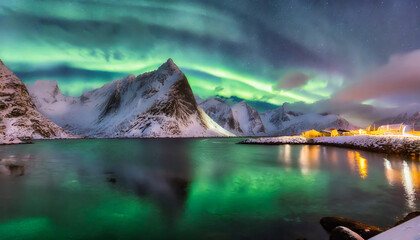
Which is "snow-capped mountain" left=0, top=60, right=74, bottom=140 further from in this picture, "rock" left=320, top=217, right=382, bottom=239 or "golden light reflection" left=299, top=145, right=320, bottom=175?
"rock" left=320, top=217, right=382, bottom=239

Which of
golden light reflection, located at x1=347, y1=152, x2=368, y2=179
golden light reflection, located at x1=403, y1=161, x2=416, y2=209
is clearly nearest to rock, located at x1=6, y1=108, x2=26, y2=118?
golden light reflection, located at x1=347, y1=152, x2=368, y2=179

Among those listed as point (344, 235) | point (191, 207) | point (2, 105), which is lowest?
point (191, 207)

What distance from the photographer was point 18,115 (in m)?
137

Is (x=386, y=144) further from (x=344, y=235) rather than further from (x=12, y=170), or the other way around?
(x=12, y=170)

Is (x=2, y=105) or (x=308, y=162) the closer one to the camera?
(x=308, y=162)

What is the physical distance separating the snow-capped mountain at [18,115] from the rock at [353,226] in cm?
16290

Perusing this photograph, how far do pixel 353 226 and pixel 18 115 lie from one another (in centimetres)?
17811

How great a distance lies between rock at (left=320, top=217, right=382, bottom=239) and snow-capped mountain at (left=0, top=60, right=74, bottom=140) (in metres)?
163

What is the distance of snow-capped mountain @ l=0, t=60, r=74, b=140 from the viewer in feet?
427

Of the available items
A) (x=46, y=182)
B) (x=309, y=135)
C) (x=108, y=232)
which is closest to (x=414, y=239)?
(x=108, y=232)

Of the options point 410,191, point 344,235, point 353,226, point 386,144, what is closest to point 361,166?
point 410,191

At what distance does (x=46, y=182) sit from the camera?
18.8 meters

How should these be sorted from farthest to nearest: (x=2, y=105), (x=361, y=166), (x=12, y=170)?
(x=2, y=105) → (x=361, y=166) → (x=12, y=170)

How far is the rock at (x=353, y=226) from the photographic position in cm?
720
